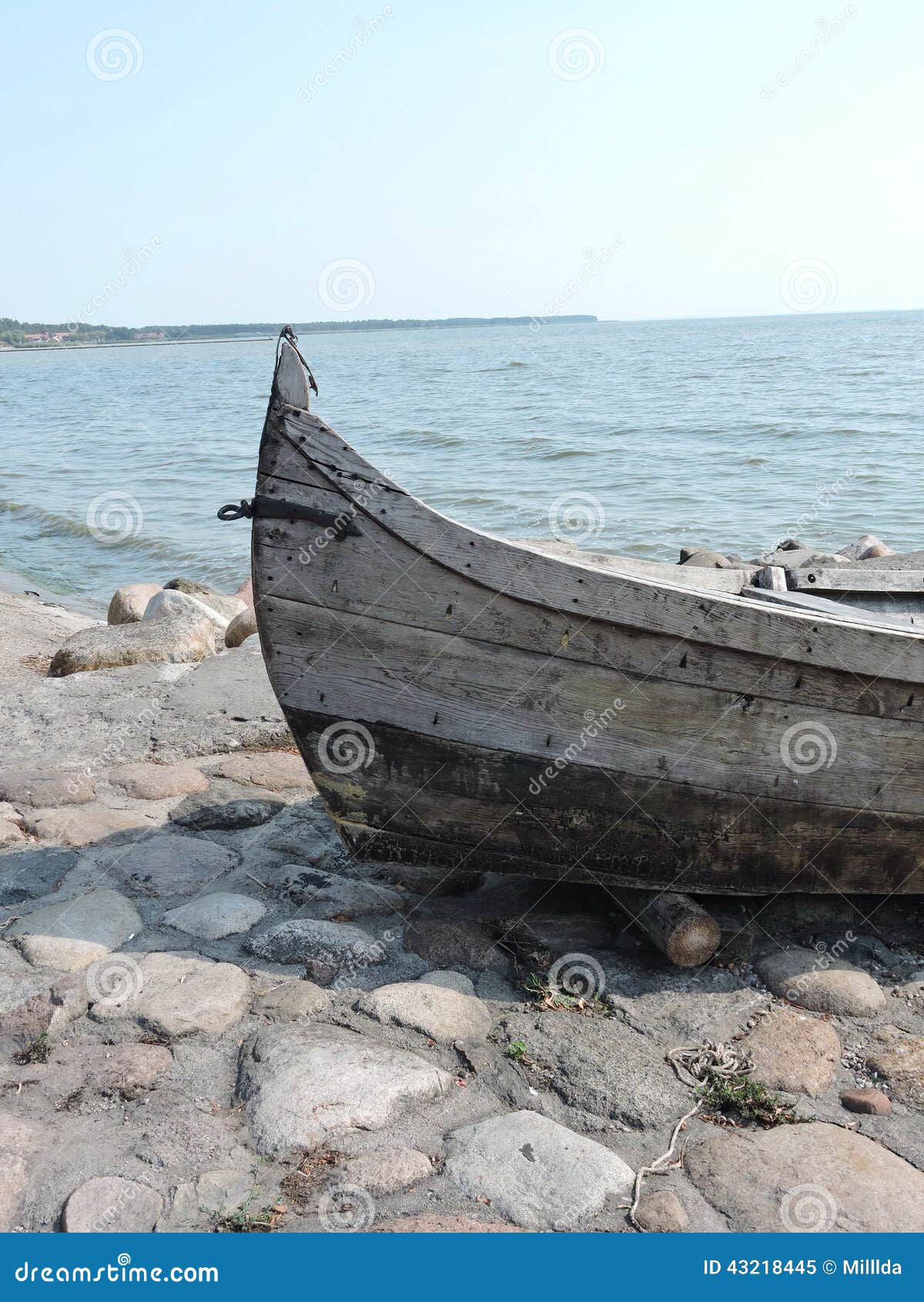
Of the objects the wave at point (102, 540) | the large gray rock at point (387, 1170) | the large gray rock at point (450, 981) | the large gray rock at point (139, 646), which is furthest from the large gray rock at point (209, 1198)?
the wave at point (102, 540)

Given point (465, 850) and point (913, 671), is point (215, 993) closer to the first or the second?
point (465, 850)

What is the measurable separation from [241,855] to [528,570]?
1870 mm

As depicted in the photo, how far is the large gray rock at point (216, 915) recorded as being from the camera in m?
3.62

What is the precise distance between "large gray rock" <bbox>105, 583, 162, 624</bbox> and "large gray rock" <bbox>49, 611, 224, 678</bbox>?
5.67ft

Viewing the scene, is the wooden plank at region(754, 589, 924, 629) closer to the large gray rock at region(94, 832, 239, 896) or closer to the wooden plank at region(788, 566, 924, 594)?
the wooden plank at region(788, 566, 924, 594)

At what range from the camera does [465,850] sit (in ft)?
12.1

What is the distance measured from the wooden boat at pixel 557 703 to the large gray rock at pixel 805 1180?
1042 mm

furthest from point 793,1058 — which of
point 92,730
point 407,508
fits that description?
point 92,730

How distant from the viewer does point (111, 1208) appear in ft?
7.72

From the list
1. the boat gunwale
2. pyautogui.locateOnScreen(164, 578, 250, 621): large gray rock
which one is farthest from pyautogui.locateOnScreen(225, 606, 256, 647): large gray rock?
the boat gunwale

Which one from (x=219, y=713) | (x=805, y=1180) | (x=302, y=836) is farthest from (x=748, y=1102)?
(x=219, y=713)

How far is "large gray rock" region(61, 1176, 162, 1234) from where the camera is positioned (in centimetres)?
231

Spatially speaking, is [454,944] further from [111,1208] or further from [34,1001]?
[111,1208]

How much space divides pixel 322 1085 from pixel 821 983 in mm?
1760
